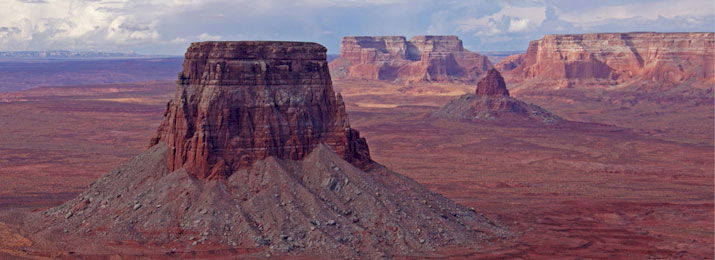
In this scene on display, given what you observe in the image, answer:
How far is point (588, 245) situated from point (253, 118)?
23.3 m

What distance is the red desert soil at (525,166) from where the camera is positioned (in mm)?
65375

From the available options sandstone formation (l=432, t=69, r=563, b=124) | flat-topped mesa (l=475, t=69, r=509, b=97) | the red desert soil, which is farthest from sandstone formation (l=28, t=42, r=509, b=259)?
flat-topped mesa (l=475, t=69, r=509, b=97)

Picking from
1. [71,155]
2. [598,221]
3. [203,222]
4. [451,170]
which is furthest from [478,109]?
[203,222]

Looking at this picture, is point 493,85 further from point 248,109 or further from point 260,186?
point 260,186

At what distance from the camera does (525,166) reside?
374ft

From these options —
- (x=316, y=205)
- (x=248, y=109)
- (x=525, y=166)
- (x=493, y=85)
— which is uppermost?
(x=248, y=109)

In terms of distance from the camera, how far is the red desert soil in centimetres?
6538

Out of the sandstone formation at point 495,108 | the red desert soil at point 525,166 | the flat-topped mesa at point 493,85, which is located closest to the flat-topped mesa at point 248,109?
the red desert soil at point 525,166

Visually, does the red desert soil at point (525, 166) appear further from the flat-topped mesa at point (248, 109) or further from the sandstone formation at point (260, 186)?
the flat-topped mesa at point (248, 109)

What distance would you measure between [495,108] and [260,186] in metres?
114

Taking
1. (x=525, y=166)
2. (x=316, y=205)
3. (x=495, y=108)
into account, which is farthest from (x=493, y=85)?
(x=316, y=205)

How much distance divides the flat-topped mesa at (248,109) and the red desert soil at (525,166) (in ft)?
38.7

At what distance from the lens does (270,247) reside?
169ft

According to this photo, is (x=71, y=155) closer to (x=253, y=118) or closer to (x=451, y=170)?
(x=451, y=170)
